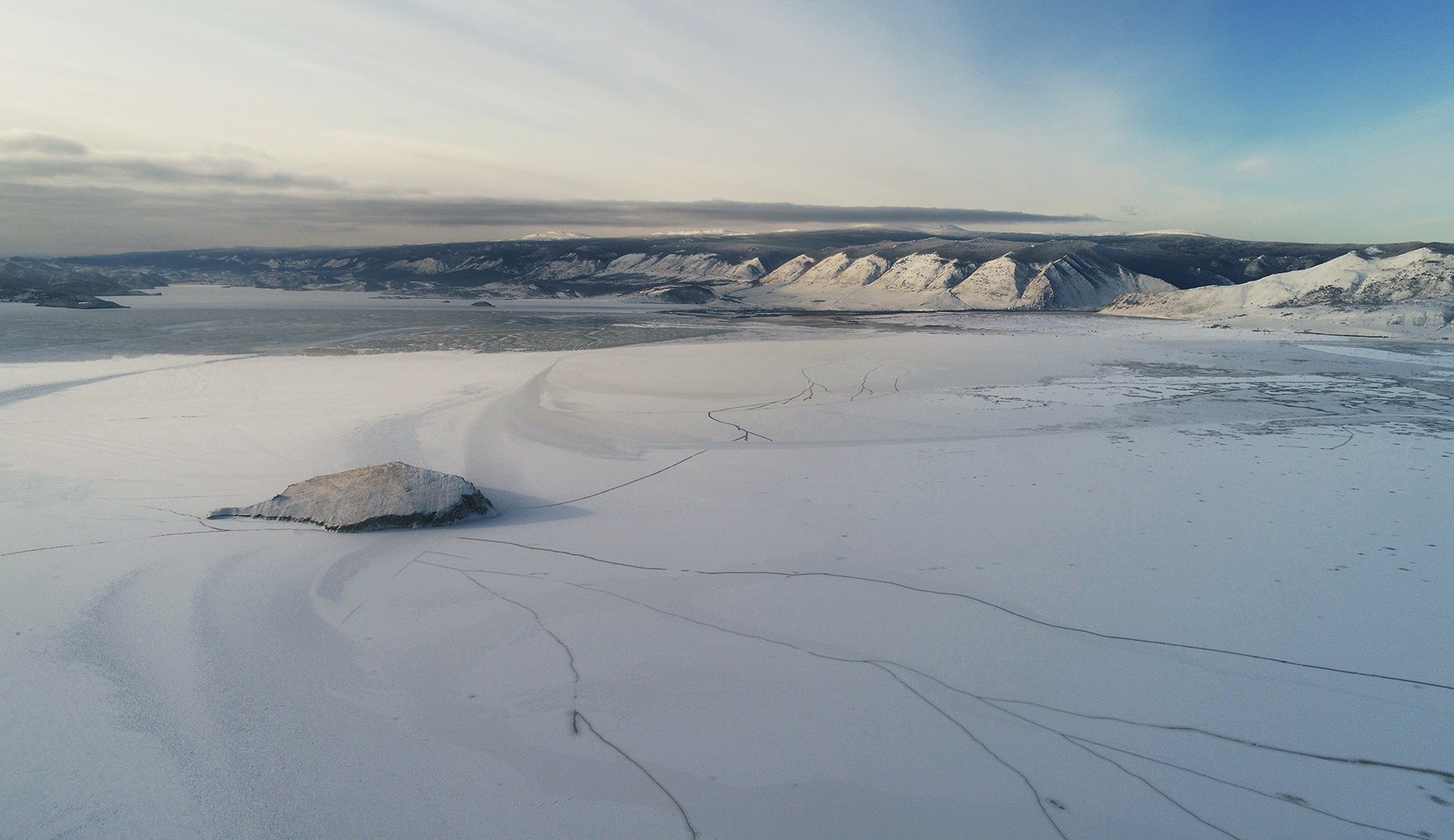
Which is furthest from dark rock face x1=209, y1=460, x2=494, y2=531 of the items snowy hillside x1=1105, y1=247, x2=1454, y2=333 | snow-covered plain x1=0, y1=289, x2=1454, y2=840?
snowy hillside x1=1105, y1=247, x2=1454, y2=333

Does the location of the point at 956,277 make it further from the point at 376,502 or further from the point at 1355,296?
the point at 376,502

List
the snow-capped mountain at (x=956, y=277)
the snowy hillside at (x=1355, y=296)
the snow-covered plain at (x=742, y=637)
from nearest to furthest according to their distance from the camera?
1. the snow-covered plain at (x=742, y=637)
2. the snowy hillside at (x=1355, y=296)
3. the snow-capped mountain at (x=956, y=277)

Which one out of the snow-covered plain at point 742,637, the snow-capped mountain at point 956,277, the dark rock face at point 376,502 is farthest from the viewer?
the snow-capped mountain at point 956,277

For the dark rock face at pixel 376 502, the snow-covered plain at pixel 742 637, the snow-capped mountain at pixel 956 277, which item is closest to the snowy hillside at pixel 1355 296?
the snow-capped mountain at pixel 956 277

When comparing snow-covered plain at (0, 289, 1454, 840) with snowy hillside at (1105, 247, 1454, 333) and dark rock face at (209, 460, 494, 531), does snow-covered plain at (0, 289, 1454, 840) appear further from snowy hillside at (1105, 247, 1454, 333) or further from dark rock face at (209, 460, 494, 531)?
snowy hillside at (1105, 247, 1454, 333)

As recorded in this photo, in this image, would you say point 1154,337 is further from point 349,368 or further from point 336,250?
point 336,250

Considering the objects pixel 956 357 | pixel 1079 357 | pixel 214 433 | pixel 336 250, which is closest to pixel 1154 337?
pixel 1079 357

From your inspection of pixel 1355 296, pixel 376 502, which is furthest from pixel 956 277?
pixel 376 502

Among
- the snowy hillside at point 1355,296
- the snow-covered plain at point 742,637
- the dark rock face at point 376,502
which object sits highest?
the snowy hillside at point 1355,296

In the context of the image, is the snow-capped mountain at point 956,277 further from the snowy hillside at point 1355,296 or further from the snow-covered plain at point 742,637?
the snow-covered plain at point 742,637
